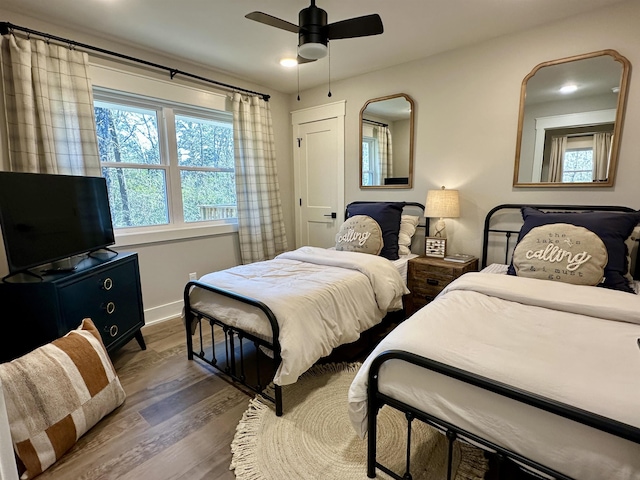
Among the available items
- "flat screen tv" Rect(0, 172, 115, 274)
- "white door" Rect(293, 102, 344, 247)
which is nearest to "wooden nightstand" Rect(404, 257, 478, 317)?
"white door" Rect(293, 102, 344, 247)

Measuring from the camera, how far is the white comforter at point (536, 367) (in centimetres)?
94

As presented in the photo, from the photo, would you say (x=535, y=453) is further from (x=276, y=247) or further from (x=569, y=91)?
(x=276, y=247)

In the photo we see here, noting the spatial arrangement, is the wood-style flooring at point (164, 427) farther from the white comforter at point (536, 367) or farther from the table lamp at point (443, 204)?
the table lamp at point (443, 204)

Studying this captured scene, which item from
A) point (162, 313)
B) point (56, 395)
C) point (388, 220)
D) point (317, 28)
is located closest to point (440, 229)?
point (388, 220)

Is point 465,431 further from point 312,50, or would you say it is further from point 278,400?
point 312,50

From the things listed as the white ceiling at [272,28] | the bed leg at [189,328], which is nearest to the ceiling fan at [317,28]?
the white ceiling at [272,28]

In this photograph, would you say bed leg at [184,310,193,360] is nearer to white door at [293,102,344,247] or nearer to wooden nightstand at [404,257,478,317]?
wooden nightstand at [404,257,478,317]

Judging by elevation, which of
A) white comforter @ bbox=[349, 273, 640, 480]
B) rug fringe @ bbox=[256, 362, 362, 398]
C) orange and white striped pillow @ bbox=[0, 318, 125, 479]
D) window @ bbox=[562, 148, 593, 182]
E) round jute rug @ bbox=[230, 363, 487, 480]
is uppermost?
window @ bbox=[562, 148, 593, 182]

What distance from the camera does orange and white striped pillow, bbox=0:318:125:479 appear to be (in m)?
1.49

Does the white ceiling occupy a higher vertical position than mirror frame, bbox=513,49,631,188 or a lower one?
higher

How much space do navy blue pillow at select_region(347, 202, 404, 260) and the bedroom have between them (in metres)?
0.35

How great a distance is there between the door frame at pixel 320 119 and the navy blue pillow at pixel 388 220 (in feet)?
2.34

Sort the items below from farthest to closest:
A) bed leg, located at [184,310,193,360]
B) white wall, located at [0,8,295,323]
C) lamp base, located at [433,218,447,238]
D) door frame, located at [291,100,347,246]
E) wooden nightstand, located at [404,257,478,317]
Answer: door frame, located at [291,100,347,246] → lamp base, located at [433,218,447,238] → white wall, located at [0,8,295,323] → wooden nightstand, located at [404,257,478,317] → bed leg, located at [184,310,193,360]

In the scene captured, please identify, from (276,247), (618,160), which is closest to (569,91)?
(618,160)
